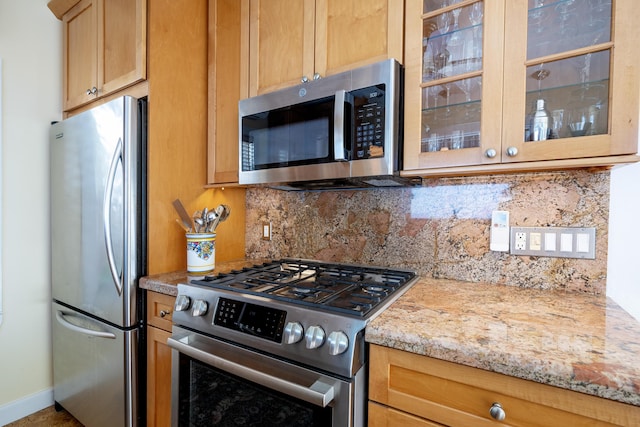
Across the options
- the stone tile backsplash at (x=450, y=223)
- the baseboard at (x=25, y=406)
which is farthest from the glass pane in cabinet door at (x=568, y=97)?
the baseboard at (x=25, y=406)

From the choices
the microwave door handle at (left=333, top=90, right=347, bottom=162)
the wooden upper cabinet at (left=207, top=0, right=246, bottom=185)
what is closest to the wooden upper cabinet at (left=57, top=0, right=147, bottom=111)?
the wooden upper cabinet at (left=207, top=0, right=246, bottom=185)

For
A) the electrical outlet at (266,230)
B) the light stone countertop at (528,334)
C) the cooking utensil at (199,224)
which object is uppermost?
the cooking utensil at (199,224)

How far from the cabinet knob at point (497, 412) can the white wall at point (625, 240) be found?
0.75m

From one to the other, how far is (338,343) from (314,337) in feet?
0.26

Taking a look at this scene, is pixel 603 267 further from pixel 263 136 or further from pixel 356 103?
pixel 263 136

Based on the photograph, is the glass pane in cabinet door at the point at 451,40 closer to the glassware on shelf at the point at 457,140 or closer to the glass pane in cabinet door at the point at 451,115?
the glass pane in cabinet door at the point at 451,115

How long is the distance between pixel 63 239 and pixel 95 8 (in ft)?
4.19

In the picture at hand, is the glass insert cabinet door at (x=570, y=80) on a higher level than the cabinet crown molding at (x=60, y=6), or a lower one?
lower

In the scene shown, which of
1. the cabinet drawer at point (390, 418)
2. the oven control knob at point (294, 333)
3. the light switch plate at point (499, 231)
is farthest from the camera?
the light switch plate at point (499, 231)

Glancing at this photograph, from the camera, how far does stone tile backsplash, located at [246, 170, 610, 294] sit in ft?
3.74

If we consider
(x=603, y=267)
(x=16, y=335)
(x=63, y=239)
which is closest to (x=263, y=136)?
(x=63, y=239)

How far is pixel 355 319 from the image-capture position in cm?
84

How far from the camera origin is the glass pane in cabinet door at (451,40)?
108cm

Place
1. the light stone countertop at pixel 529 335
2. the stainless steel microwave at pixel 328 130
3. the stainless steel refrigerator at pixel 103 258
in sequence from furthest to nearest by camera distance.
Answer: the stainless steel refrigerator at pixel 103 258 → the stainless steel microwave at pixel 328 130 → the light stone countertop at pixel 529 335
